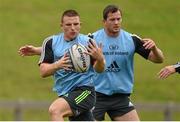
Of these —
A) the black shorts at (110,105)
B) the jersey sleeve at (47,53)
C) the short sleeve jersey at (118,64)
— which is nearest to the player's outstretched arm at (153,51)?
the short sleeve jersey at (118,64)

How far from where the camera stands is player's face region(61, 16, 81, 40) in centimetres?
1480

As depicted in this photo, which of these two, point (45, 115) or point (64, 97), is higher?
point (64, 97)

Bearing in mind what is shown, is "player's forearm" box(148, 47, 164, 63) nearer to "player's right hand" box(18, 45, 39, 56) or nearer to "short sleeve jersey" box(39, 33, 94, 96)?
"short sleeve jersey" box(39, 33, 94, 96)

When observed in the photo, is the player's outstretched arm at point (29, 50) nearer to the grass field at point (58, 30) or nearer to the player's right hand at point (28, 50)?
the player's right hand at point (28, 50)

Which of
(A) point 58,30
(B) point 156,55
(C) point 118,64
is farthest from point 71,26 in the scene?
(A) point 58,30

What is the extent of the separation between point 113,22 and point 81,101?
5.88 feet

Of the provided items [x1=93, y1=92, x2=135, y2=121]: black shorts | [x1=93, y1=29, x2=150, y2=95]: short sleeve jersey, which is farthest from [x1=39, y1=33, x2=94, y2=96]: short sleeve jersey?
[x1=93, y1=92, x2=135, y2=121]: black shorts

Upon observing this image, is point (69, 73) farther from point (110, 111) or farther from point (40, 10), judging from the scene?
point (40, 10)

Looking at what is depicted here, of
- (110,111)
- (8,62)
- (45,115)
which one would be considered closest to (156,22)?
(8,62)

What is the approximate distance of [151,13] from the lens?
4209 centimetres

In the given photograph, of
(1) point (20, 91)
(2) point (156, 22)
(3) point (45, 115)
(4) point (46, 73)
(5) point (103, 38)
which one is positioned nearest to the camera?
(4) point (46, 73)

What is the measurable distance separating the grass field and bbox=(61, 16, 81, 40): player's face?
1471 cm

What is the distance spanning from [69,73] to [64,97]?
0.39 meters

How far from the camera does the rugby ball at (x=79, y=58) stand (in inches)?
575
